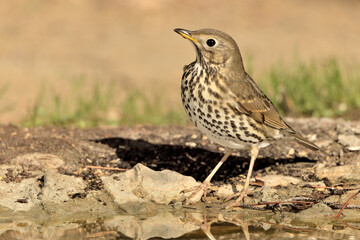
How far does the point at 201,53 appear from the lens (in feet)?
18.7

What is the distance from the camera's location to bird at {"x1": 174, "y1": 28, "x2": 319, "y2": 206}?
18.1 feet

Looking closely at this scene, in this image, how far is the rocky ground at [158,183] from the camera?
197 inches

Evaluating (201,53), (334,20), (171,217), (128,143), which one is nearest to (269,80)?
(128,143)

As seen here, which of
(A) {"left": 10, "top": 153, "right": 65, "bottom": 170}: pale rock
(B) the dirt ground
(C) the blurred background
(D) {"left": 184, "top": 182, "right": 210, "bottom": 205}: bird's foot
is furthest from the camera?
(C) the blurred background

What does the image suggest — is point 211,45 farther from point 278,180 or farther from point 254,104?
point 278,180

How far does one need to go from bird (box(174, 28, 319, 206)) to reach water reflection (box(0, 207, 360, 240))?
13.5 inches

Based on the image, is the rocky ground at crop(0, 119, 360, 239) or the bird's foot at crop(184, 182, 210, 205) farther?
the bird's foot at crop(184, 182, 210, 205)

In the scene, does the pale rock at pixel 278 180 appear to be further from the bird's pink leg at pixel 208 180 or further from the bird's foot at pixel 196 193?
the bird's foot at pixel 196 193

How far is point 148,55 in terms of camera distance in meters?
12.9

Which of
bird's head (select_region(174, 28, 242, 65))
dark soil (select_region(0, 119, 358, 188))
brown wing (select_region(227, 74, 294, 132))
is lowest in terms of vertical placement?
dark soil (select_region(0, 119, 358, 188))

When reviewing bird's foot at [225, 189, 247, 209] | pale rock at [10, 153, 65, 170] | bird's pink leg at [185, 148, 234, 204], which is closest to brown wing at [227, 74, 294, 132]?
bird's pink leg at [185, 148, 234, 204]

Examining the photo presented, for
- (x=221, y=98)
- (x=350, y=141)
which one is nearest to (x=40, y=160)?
(x=221, y=98)

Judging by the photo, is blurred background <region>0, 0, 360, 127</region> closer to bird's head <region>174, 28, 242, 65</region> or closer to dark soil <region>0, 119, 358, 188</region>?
dark soil <region>0, 119, 358, 188</region>

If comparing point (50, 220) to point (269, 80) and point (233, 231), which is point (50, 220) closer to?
point (233, 231)
